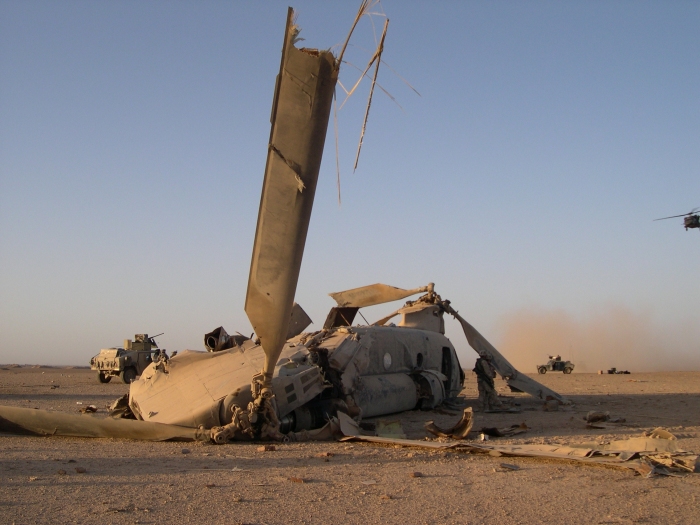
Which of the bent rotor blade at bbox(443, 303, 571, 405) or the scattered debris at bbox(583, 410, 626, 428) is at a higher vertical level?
the bent rotor blade at bbox(443, 303, 571, 405)

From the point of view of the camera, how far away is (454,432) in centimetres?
791

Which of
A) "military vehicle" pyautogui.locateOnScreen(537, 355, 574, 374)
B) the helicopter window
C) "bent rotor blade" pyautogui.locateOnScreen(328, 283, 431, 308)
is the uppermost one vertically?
"bent rotor blade" pyautogui.locateOnScreen(328, 283, 431, 308)

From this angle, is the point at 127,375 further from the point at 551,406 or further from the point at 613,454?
the point at 613,454

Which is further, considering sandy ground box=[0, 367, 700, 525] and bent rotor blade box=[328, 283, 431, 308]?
bent rotor blade box=[328, 283, 431, 308]

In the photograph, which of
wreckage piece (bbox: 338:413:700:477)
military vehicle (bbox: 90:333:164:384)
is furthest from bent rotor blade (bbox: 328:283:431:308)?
military vehicle (bbox: 90:333:164:384)

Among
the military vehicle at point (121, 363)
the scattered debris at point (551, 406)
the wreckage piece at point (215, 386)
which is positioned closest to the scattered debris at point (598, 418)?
the scattered debris at point (551, 406)

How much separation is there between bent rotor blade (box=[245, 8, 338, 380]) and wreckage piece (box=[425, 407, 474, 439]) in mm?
2355

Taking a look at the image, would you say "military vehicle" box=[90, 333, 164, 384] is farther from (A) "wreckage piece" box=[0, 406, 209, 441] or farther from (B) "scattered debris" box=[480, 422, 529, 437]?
(B) "scattered debris" box=[480, 422, 529, 437]

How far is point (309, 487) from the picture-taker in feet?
16.8

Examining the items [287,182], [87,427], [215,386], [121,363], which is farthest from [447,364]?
[121,363]

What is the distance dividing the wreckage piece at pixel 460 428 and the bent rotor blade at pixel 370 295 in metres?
5.95

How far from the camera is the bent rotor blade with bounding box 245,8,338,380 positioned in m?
5.53

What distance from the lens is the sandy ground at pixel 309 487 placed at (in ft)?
14.0

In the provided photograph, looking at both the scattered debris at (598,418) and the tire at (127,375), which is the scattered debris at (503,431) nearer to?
the scattered debris at (598,418)
